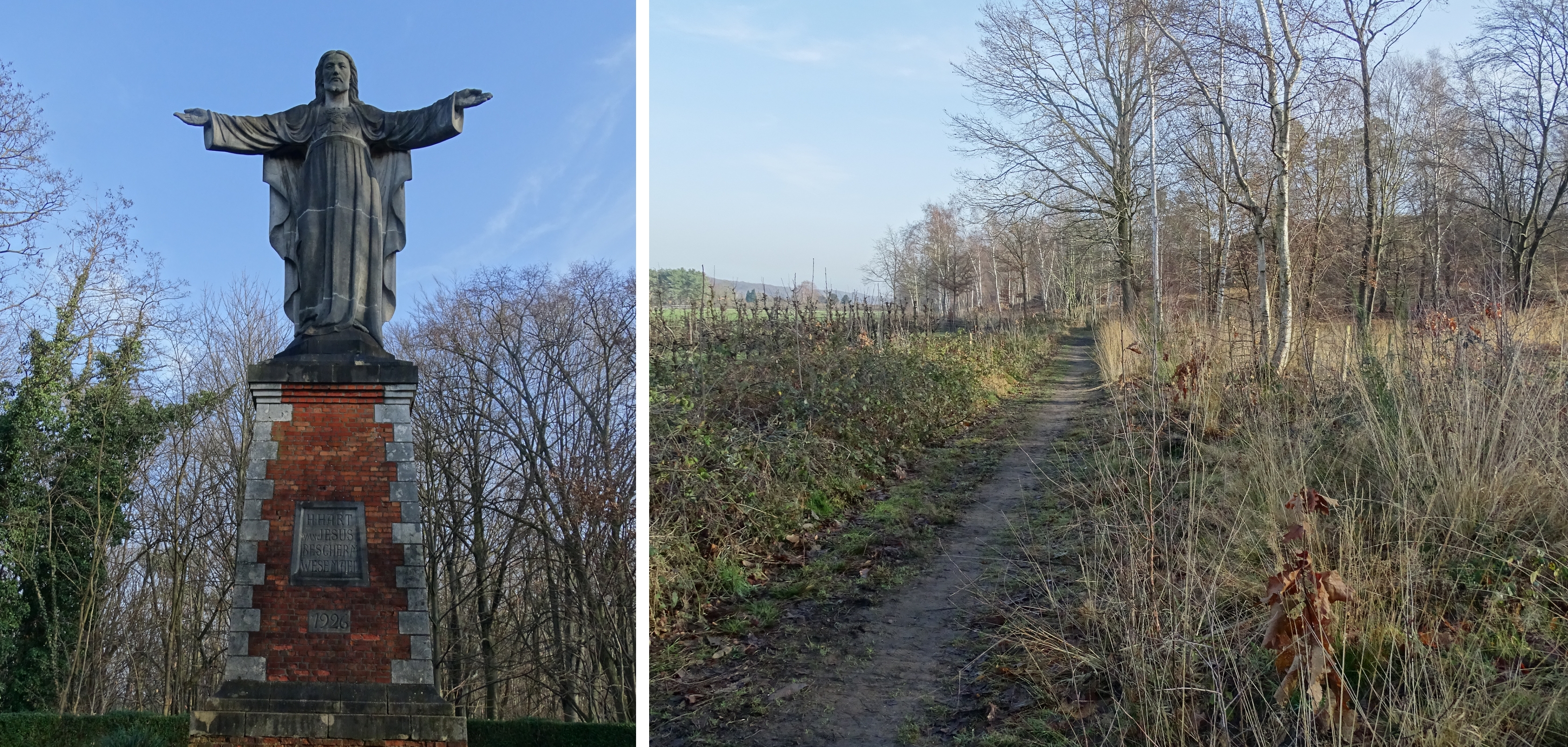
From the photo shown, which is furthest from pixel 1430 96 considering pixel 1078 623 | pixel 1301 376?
pixel 1078 623

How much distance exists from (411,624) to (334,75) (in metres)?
3.90

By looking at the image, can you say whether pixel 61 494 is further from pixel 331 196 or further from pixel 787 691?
pixel 787 691

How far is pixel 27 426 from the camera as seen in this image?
1286cm

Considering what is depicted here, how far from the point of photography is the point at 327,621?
5.88m

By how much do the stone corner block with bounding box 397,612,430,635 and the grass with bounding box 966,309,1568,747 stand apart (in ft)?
11.9

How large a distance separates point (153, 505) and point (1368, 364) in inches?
640

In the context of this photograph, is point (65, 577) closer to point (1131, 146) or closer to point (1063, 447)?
point (1063, 447)

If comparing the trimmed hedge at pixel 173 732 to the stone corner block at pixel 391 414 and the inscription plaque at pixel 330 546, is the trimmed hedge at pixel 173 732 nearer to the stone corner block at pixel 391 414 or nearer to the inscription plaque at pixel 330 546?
the inscription plaque at pixel 330 546

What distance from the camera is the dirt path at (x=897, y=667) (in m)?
3.67

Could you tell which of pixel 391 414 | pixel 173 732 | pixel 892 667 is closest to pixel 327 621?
pixel 391 414

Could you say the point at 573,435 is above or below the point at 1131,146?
below

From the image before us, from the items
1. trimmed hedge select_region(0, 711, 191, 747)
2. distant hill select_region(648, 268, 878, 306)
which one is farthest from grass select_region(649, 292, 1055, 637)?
trimmed hedge select_region(0, 711, 191, 747)

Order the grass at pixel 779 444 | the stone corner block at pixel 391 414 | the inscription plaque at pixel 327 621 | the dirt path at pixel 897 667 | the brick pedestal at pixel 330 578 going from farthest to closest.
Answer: the stone corner block at pixel 391 414 → the inscription plaque at pixel 327 621 → the brick pedestal at pixel 330 578 → the grass at pixel 779 444 → the dirt path at pixel 897 667

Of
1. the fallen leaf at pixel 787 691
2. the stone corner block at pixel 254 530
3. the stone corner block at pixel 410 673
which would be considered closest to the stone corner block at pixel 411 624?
the stone corner block at pixel 410 673
